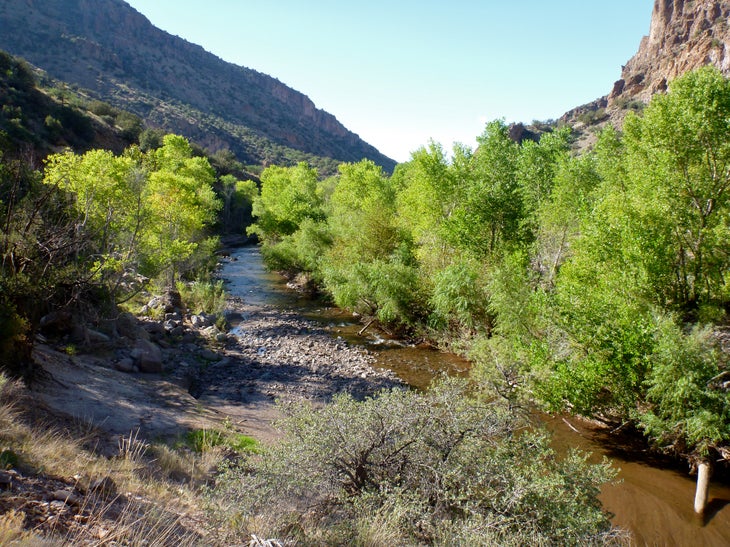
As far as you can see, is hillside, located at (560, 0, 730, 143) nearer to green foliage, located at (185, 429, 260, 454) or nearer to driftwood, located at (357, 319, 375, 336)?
driftwood, located at (357, 319, 375, 336)

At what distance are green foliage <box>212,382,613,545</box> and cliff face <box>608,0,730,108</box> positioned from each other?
64.7 m

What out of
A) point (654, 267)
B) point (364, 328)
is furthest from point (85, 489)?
point (364, 328)

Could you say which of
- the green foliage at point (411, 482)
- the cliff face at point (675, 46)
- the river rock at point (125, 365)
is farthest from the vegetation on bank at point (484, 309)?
the cliff face at point (675, 46)

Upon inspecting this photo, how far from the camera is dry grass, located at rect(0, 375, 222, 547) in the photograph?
3662mm

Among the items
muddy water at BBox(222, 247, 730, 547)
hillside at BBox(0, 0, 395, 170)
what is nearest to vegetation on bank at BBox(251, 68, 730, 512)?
muddy water at BBox(222, 247, 730, 547)

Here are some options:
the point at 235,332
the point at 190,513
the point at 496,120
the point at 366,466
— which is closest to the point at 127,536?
the point at 190,513

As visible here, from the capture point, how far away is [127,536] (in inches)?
148

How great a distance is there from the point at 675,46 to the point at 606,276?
285 ft

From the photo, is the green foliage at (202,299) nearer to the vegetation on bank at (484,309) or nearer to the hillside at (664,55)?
the vegetation on bank at (484,309)

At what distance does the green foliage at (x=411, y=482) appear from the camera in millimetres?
5109

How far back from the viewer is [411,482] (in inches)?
236

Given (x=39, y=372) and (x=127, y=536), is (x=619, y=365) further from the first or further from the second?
(x=39, y=372)

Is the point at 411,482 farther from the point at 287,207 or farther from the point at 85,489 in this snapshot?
the point at 287,207

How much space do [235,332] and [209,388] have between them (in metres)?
Answer: 7.04
